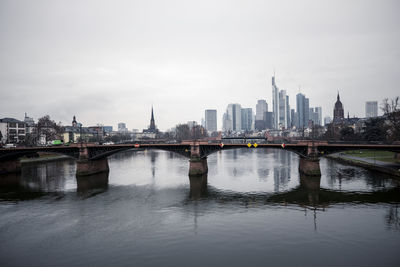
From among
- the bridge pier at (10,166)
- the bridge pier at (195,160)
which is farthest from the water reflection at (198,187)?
the bridge pier at (10,166)

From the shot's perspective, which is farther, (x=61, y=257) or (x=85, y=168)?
(x=85, y=168)

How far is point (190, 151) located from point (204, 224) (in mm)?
30814

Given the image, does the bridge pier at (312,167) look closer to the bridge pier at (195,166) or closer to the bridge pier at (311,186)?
the bridge pier at (311,186)

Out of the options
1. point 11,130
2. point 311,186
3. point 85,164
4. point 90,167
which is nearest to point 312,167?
point 311,186

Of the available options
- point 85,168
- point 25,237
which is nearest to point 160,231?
point 25,237

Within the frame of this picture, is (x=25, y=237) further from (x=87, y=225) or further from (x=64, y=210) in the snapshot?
(x=64, y=210)

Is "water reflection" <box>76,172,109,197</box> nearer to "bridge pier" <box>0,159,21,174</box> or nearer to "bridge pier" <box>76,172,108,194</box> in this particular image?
"bridge pier" <box>76,172,108,194</box>

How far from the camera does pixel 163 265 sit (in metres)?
19.7

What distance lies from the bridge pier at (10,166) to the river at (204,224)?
2034 centimetres

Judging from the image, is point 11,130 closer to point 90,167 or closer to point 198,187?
point 90,167

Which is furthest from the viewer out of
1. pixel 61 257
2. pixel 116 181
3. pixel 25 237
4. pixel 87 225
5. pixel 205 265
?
pixel 116 181

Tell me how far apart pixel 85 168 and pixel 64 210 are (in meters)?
26.0

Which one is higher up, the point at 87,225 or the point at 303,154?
the point at 303,154

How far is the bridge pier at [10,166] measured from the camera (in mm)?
64287
